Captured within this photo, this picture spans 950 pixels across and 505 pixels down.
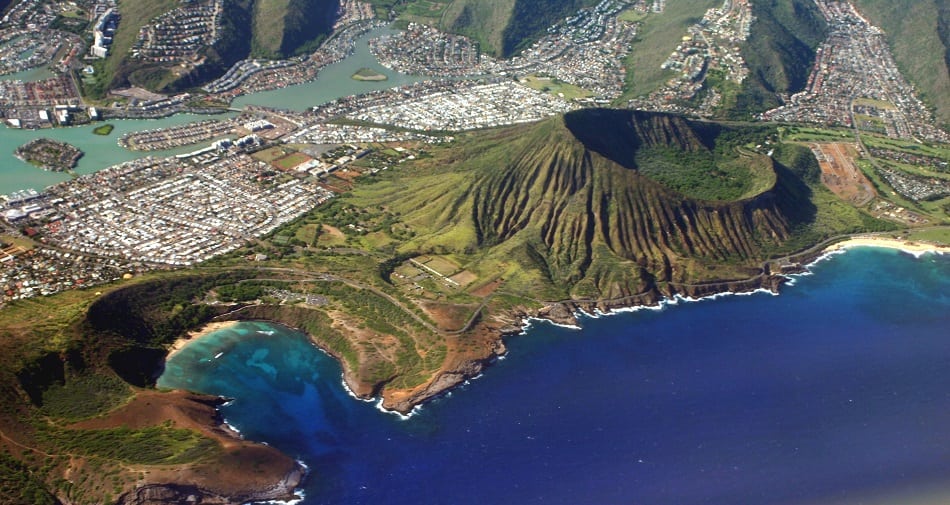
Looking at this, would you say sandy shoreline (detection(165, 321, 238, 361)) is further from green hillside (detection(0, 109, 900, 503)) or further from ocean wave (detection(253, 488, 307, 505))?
ocean wave (detection(253, 488, 307, 505))

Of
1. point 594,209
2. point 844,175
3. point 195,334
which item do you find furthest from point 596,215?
point 844,175

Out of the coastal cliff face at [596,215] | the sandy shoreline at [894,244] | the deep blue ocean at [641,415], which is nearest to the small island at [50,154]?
the coastal cliff face at [596,215]

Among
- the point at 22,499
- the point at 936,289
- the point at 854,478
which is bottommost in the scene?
the point at 22,499

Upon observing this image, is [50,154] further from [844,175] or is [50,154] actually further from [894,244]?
[844,175]

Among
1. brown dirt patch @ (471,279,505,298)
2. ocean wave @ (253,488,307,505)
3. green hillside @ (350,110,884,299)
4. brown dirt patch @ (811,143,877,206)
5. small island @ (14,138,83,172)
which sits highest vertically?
brown dirt patch @ (811,143,877,206)

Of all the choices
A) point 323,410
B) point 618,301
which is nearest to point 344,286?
point 323,410

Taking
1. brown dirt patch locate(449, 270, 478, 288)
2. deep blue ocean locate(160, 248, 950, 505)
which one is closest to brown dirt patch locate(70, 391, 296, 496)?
deep blue ocean locate(160, 248, 950, 505)

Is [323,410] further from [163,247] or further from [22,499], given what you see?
[163,247]
